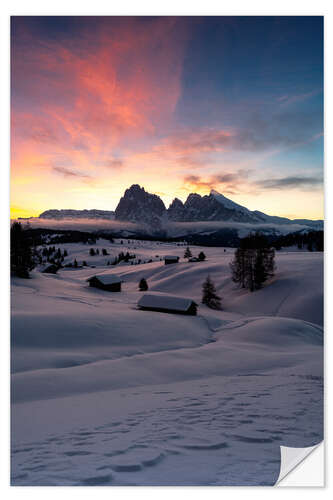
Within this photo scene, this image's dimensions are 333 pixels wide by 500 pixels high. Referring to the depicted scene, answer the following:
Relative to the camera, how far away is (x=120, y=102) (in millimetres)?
7781

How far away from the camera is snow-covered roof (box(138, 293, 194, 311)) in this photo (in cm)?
2305

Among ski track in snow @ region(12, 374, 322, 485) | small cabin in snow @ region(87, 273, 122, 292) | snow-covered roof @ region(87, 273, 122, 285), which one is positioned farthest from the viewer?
snow-covered roof @ region(87, 273, 122, 285)

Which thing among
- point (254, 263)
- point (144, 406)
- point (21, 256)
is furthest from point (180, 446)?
point (254, 263)

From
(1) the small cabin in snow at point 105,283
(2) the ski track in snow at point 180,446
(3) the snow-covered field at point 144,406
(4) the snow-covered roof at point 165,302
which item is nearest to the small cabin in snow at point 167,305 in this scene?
(4) the snow-covered roof at point 165,302

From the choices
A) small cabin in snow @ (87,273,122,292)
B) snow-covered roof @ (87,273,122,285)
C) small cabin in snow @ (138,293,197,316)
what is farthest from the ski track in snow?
snow-covered roof @ (87,273,122,285)

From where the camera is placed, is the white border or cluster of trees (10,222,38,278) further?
cluster of trees (10,222,38,278)

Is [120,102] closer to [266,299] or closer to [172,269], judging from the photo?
[266,299]

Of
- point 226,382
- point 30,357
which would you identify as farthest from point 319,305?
point 30,357

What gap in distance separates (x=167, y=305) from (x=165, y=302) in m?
0.45

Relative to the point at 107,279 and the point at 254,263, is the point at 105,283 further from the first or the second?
the point at 254,263

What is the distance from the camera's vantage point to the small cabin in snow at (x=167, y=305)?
75.4ft

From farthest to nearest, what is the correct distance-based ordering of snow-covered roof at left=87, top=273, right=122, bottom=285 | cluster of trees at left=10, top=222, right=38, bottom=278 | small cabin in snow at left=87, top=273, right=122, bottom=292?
snow-covered roof at left=87, top=273, right=122, bottom=285 → small cabin in snow at left=87, top=273, right=122, bottom=292 → cluster of trees at left=10, top=222, right=38, bottom=278

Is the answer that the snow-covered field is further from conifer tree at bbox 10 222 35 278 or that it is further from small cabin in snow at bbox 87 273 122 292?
small cabin in snow at bbox 87 273 122 292

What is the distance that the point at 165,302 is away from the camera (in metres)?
23.6
